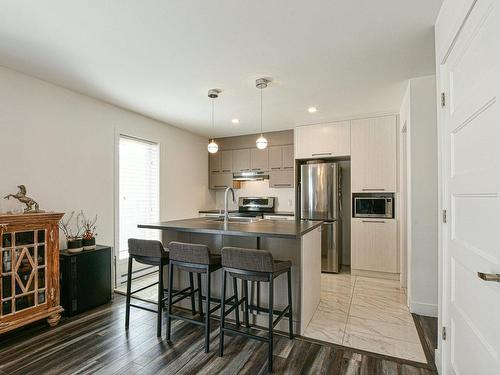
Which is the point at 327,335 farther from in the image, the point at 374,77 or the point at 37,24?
the point at 37,24

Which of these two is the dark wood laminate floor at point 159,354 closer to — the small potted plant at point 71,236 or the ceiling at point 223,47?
Answer: the small potted plant at point 71,236

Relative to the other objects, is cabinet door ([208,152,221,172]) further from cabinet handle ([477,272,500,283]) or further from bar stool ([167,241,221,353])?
cabinet handle ([477,272,500,283])

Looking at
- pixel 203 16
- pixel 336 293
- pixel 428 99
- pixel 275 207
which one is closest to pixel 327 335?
pixel 336 293

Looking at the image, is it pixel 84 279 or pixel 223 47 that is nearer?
pixel 223 47

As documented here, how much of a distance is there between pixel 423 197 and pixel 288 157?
2.60 metres

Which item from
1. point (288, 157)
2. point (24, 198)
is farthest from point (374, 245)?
point (24, 198)

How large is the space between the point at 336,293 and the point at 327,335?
111 centimetres

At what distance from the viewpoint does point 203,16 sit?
1908 millimetres

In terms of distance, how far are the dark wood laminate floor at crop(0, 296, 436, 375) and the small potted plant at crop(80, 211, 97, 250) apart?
0.83 metres

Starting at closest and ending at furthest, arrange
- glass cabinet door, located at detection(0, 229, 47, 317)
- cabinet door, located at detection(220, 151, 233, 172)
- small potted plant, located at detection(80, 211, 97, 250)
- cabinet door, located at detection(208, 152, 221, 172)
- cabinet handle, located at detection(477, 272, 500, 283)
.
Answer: cabinet handle, located at detection(477, 272, 500, 283)
glass cabinet door, located at detection(0, 229, 47, 317)
small potted plant, located at detection(80, 211, 97, 250)
cabinet door, located at detection(220, 151, 233, 172)
cabinet door, located at detection(208, 152, 221, 172)

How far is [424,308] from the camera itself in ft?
9.28

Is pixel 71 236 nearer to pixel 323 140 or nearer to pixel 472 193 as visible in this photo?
pixel 472 193

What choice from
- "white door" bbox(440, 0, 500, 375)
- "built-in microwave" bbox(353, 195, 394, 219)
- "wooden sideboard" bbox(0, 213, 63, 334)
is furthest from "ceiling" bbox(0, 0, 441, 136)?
"wooden sideboard" bbox(0, 213, 63, 334)

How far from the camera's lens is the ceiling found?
6.06 ft
